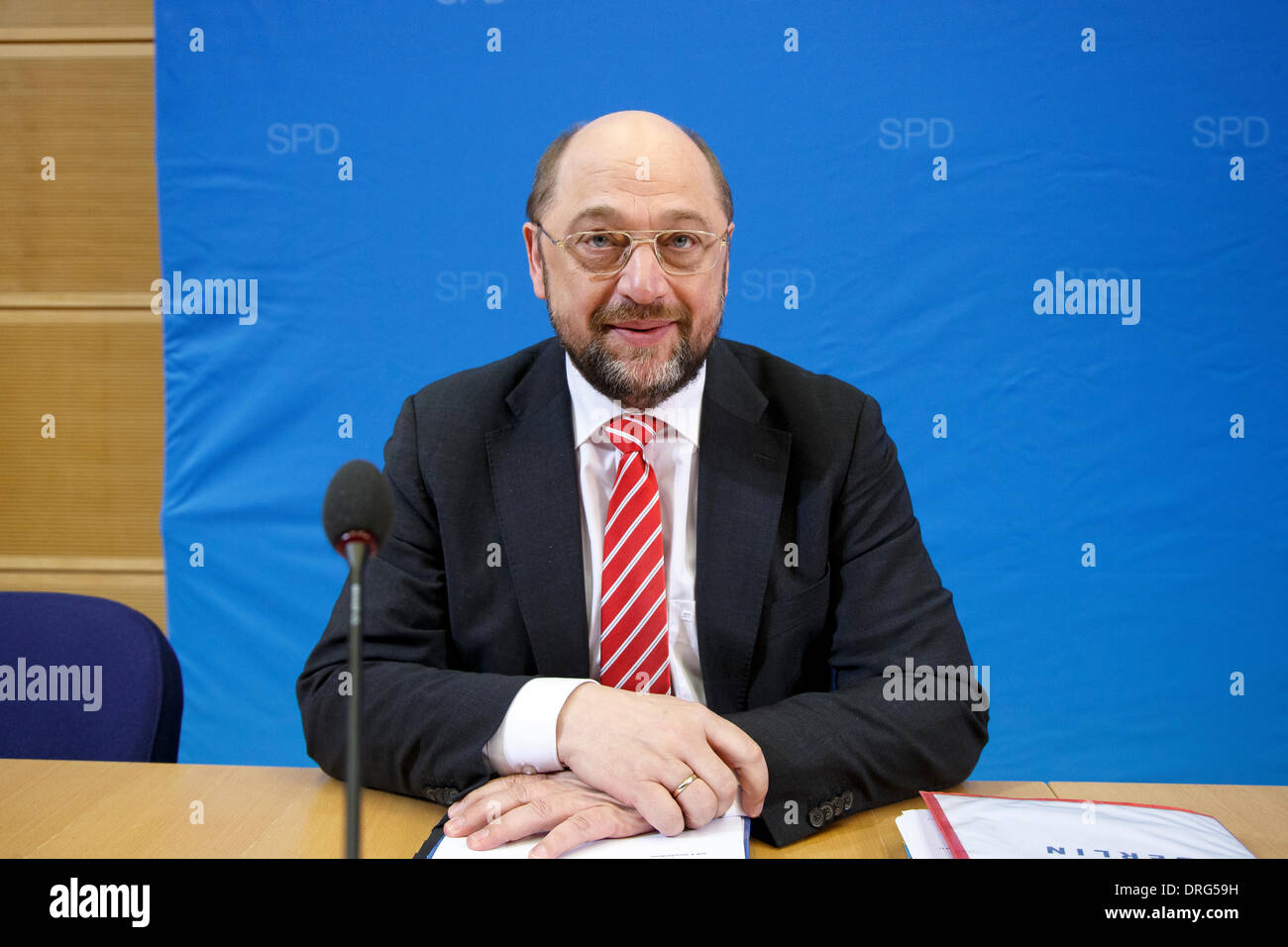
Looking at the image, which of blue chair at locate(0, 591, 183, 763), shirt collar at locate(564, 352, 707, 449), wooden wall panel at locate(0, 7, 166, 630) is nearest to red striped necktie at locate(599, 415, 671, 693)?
shirt collar at locate(564, 352, 707, 449)

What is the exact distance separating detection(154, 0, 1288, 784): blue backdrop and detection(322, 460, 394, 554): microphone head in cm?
233

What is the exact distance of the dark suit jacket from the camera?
166 cm

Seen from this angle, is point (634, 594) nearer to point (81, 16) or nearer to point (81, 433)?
point (81, 433)

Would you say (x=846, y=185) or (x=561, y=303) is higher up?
(x=846, y=185)

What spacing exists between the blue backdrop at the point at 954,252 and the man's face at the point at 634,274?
4.10 ft

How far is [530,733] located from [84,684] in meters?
0.93

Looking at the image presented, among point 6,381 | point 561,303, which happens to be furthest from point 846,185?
point 6,381

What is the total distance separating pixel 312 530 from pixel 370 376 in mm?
532

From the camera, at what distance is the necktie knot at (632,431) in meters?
1.78

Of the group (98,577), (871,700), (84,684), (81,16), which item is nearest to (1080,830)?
(871,700)

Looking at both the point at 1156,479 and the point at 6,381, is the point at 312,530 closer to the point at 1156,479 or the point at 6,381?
the point at 6,381

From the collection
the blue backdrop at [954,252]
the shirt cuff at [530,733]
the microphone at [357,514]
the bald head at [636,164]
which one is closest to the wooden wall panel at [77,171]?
the blue backdrop at [954,252]

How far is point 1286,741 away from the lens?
301cm
